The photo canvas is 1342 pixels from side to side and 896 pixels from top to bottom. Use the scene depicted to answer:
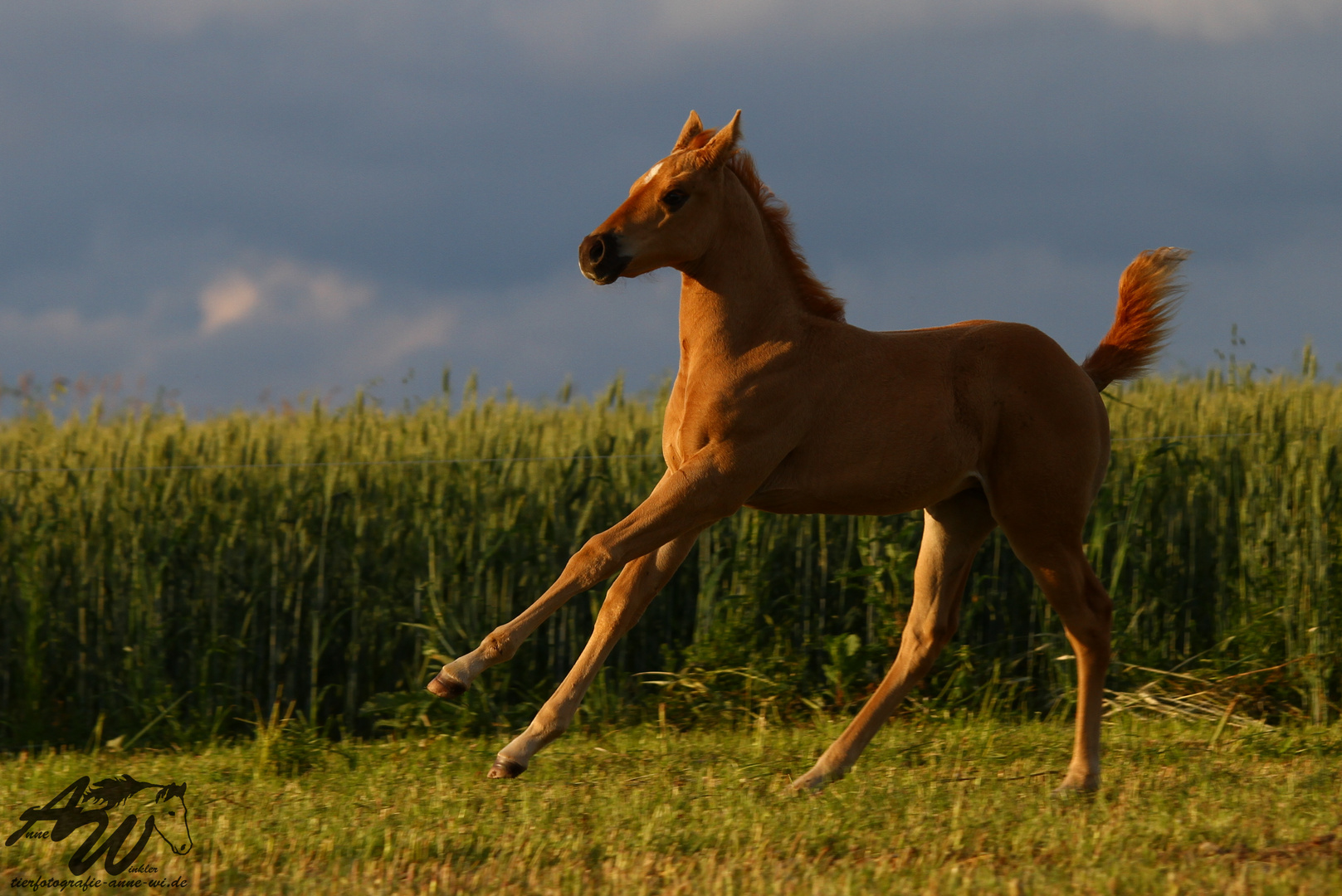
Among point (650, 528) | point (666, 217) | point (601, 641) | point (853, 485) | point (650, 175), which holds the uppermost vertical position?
point (650, 175)

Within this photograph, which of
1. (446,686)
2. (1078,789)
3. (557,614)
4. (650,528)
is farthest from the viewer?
(557,614)

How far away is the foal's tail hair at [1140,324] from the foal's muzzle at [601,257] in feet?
6.76

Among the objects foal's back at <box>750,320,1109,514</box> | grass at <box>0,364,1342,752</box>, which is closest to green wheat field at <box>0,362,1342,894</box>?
grass at <box>0,364,1342,752</box>

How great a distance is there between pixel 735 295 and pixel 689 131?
0.64 m

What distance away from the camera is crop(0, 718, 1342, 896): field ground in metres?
3.25

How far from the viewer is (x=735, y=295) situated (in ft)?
13.3

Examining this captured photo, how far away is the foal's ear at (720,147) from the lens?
13.0 ft

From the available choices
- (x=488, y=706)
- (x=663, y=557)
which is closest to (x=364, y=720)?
(x=488, y=706)

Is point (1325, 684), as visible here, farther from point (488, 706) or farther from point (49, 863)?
point (49, 863)

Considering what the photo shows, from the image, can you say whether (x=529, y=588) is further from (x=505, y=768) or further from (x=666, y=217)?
(x=666, y=217)

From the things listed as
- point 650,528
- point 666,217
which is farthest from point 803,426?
point 666,217

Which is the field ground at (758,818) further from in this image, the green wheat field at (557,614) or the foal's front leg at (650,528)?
the foal's front leg at (650,528)

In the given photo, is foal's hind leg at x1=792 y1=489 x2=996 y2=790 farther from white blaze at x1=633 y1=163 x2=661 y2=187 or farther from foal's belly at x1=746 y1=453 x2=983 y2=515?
white blaze at x1=633 y1=163 x2=661 y2=187

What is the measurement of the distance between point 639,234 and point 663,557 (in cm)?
112
